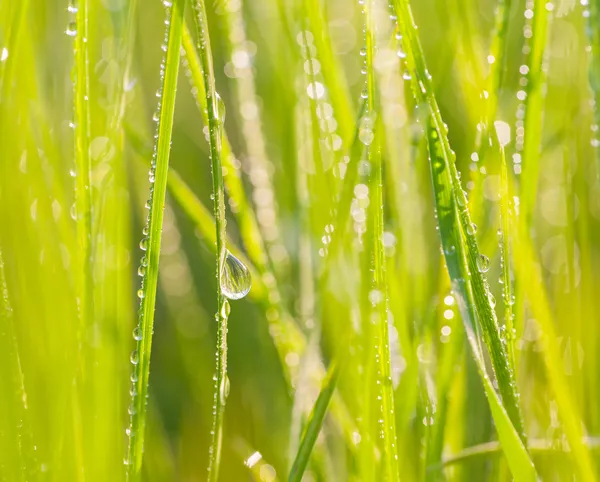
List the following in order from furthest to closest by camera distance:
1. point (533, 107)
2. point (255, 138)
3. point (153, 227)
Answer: point (255, 138) < point (533, 107) < point (153, 227)

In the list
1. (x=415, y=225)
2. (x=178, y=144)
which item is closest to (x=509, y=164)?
(x=415, y=225)

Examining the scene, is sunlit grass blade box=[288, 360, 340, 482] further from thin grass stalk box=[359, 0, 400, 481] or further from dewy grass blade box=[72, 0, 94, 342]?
dewy grass blade box=[72, 0, 94, 342]

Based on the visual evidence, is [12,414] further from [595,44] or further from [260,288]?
[595,44]

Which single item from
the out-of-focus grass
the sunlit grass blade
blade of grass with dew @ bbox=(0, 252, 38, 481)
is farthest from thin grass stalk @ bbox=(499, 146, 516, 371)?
blade of grass with dew @ bbox=(0, 252, 38, 481)

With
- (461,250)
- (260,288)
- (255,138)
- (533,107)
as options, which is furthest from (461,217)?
(255,138)

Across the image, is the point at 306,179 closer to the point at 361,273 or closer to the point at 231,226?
the point at 361,273
